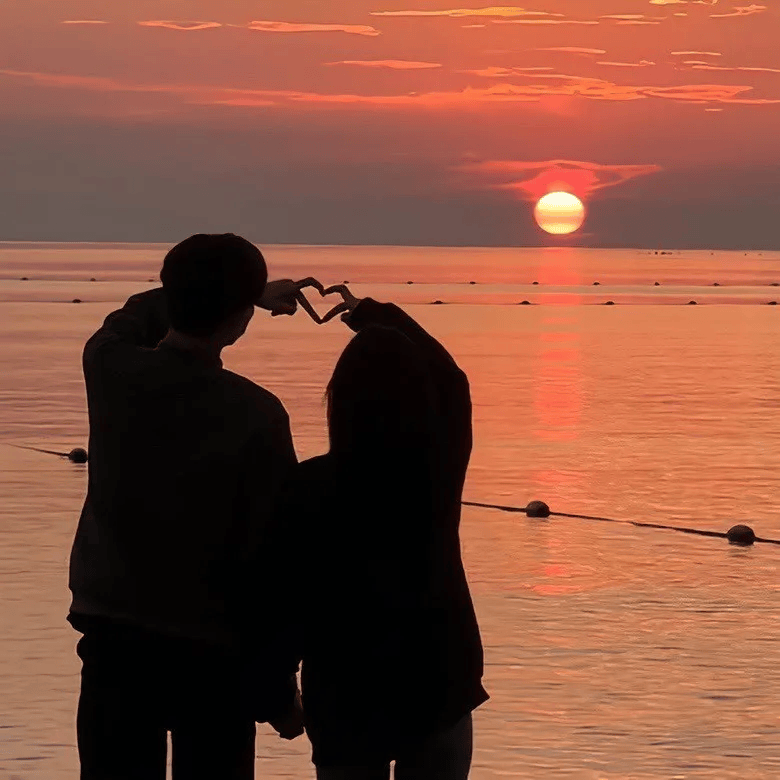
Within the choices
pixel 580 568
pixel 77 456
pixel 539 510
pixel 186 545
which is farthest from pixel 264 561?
pixel 77 456

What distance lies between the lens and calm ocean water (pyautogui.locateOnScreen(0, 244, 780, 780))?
7.80 meters

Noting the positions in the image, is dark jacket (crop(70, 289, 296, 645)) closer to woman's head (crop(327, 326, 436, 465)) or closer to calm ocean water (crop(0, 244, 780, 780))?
woman's head (crop(327, 326, 436, 465))

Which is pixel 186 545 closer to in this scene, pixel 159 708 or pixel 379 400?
pixel 159 708

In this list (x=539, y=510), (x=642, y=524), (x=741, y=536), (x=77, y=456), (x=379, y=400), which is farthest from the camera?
(x=77, y=456)

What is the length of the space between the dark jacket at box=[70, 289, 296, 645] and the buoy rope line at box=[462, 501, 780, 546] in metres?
10.2

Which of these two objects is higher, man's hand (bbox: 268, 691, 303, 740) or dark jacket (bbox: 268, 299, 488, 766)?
dark jacket (bbox: 268, 299, 488, 766)

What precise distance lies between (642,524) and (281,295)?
1084cm

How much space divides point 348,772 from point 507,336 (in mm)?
43560

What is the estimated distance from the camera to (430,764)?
12.7ft

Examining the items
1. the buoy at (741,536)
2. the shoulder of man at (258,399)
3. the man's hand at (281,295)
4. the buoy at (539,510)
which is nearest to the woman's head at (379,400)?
the shoulder of man at (258,399)

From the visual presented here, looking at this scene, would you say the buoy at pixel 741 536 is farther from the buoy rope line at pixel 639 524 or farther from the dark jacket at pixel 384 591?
the dark jacket at pixel 384 591

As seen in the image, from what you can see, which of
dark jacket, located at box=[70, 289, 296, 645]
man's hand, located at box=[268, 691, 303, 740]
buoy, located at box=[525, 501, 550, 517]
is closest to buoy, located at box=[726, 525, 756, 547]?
buoy, located at box=[525, 501, 550, 517]

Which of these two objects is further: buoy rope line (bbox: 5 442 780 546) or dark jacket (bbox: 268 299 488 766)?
buoy rope line (bbox: 5 442 780 546)

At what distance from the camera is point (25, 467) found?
714 inches
